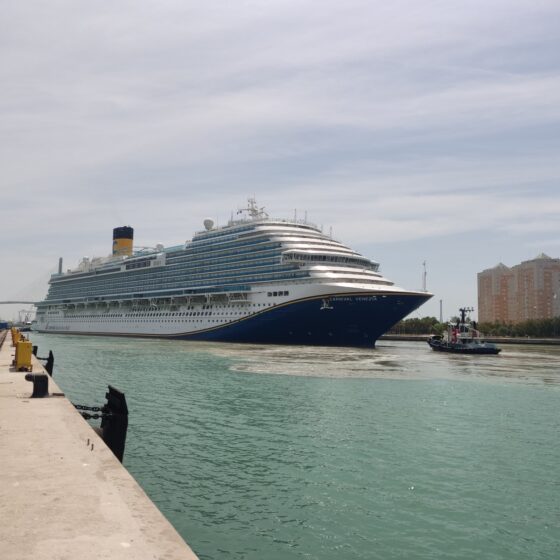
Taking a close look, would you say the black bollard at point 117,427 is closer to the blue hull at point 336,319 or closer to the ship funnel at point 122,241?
the blue hull at point 336,319

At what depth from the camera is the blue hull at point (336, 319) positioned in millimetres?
60431

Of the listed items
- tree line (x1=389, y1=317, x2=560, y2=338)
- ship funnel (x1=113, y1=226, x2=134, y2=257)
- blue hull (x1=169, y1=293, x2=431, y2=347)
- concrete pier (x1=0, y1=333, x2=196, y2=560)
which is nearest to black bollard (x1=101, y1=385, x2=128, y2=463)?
concrete pier (x1=0, y1=333, x2=196, y2=560)

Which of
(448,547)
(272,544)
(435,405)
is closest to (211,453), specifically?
(272,544)

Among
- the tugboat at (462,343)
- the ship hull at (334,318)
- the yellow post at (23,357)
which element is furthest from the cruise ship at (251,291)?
the yellow post at (23,357)

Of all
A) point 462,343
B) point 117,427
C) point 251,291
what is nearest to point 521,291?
point 462,343

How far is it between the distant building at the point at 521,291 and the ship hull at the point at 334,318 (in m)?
117

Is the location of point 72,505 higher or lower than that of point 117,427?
higher

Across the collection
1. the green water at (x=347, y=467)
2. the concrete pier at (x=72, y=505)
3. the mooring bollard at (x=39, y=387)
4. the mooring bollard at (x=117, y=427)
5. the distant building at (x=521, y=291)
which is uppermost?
the distant building at (x=521, y=291)

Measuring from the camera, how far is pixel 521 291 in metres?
177

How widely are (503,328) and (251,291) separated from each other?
8777 centimetres

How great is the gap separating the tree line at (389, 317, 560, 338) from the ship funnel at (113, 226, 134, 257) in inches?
2551

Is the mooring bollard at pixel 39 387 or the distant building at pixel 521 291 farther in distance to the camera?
the distant building at pixel 521 291

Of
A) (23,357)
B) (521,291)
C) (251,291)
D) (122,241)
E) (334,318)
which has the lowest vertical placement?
(23,357)

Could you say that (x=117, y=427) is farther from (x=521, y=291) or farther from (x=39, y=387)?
(x=521, y=291)
